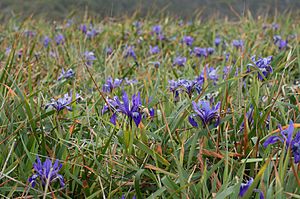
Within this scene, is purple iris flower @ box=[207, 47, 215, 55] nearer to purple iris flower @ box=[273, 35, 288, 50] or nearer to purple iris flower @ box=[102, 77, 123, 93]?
purple iris flower @ box=[273, 35, 288, 50]

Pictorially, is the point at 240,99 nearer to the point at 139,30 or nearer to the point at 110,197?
the point at 110,197

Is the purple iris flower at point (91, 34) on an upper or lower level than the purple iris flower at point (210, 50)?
lower

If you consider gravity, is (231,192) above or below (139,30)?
above

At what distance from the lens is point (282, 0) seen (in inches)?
239

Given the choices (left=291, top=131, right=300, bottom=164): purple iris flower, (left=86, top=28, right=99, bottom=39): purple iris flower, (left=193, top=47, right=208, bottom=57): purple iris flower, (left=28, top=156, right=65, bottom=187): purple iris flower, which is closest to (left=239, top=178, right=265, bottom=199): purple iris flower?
(left=291, top=131, right=300, bottom=164): purple iris flower

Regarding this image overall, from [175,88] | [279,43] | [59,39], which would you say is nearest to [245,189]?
[175,88]

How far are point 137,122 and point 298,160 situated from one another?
396mm

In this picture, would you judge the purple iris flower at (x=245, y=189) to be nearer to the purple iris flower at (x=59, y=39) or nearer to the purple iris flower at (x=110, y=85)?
the purple iris flower at (x=110, y=85)

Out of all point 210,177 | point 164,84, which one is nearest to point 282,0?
point 164,84

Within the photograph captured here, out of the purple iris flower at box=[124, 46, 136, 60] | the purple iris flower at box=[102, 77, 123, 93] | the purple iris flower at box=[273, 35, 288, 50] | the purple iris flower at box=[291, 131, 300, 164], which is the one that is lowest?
the purple iris flower at box=[124, 46, 136, 60]

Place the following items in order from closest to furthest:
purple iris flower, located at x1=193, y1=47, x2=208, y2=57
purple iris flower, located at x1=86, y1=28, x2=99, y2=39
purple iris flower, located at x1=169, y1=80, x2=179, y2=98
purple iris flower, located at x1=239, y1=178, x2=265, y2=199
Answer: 1. purple iris flower, located at x1=239, y1=178, x2=265, y2=199
2. purple iris flower, located at x1=169, y1=80, x2=179, y2=98
3. purple iris flower, located at x1=193, y1=47, x2=208, y2=57
4. purple iris flower, located at x1=86, y1=28, x2=99, y2=39

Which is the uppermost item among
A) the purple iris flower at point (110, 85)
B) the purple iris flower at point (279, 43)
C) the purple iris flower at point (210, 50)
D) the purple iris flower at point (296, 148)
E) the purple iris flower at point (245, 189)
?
the purple iris flower at point (296, 148)

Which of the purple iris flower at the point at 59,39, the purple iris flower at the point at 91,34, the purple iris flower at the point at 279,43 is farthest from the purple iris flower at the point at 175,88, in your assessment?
the purple iris flower at the point at 91,34

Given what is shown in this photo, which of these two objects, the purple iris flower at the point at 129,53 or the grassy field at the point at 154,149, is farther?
the purple iris flower at the point at 129,53
